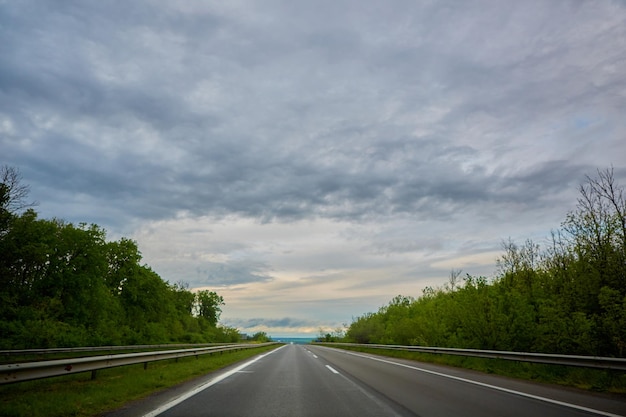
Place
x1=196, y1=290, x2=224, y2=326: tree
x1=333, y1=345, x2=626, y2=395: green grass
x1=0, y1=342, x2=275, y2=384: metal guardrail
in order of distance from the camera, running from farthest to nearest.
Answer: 1. x1=196, y1=290, x2=224, y2=326: tree
2. x1=333, y1=345, x2=626, y2=395: green grass
3. x1=0, y1=342, x2=275, y2=384: metal guardrail

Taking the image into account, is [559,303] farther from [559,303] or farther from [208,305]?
[208,305]

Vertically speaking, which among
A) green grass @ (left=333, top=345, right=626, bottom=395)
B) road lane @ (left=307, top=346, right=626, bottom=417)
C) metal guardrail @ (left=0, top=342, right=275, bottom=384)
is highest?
metal guardrail @ (left=0, top=342, right=275, bottom=384)

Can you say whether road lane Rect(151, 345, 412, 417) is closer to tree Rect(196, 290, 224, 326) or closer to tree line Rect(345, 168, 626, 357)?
tree line Rect(345, 168, 626, 357)

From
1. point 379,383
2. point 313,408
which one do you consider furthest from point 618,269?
point 313,408

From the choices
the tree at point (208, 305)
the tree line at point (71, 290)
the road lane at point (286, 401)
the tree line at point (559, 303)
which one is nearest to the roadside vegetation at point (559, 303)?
the tree line at point (559, 303)

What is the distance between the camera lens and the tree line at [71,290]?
3017 cm

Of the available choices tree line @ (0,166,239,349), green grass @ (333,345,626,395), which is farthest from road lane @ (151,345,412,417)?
tree line @ (0,166,239,349)

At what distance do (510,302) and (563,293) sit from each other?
4.12 m

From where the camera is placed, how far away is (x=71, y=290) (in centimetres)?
4019

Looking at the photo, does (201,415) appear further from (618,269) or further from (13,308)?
(13,308)

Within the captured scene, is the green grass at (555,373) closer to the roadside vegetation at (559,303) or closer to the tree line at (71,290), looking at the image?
the roadside vegetation at (559,303)

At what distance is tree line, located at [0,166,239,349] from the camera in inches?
1188

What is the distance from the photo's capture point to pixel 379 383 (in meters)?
10.9

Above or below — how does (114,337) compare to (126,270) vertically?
below
